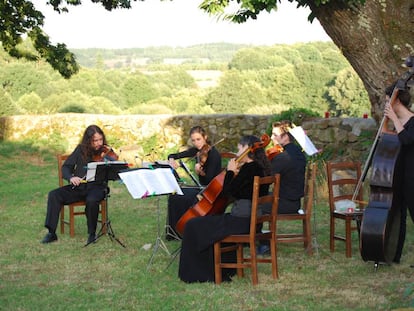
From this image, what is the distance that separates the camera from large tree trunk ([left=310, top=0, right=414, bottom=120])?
294 inches

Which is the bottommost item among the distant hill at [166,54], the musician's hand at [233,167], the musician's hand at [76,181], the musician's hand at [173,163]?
the musician's hand at [76,181]

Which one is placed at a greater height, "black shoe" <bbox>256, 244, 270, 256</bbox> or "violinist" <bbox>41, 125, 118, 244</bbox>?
"violinist" <bbox>41, 125, 118, 244</bbox>

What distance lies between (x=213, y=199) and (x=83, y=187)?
2.28 metres

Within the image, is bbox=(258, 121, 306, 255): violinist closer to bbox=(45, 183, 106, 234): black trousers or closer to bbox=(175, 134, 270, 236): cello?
bbox=(175, 134, 270, 236): cello

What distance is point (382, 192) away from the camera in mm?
5551

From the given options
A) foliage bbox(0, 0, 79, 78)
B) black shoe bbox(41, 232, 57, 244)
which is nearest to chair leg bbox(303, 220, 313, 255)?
black shoe bbox(41, 232, 57, 244)

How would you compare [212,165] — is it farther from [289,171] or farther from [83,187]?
[83,187]

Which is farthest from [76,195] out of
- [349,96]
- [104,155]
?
[349,96]

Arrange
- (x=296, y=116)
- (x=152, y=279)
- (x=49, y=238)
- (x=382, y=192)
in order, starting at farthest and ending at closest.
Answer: (x=296, y=116) → (x=49, y=238) → (x=152, y=279) → (x=382, y=192)

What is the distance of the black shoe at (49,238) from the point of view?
24.8ft

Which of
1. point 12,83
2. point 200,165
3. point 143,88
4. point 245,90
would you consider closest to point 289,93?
point 245,90

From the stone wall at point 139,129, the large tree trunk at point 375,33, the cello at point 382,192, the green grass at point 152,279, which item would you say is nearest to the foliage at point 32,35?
the stone wall at point 139,129

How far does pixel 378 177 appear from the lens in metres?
5.47

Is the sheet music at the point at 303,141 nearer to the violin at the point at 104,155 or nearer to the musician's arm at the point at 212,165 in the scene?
the musician's arm at the point at 212,165
